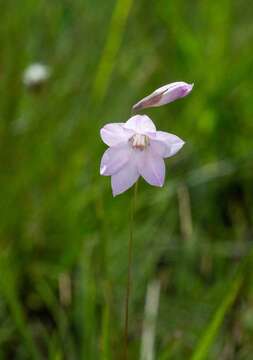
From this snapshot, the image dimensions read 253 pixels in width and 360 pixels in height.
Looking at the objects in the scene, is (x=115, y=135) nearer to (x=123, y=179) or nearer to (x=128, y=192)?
(x=123, y=179)

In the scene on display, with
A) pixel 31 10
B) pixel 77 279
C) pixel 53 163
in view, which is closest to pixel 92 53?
pixel 31 10

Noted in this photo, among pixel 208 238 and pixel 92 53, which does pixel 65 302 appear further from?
pixel 92 53

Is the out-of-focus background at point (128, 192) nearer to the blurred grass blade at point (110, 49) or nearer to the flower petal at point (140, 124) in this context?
the blurred grass blade at point (110, 49)

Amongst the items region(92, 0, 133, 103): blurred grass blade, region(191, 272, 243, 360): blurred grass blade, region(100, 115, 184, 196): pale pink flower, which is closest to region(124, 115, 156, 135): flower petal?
region(100, 115, 184, 196): pale pink flower

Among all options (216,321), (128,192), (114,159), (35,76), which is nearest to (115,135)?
(114,159)

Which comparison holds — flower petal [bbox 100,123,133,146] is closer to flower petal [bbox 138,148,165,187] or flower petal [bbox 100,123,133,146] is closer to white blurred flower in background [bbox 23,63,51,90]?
flower petal [bbox 138,148,165,187]

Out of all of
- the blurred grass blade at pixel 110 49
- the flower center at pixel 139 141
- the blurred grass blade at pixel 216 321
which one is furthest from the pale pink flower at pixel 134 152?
the blurred grass blade at pixel 110 49
